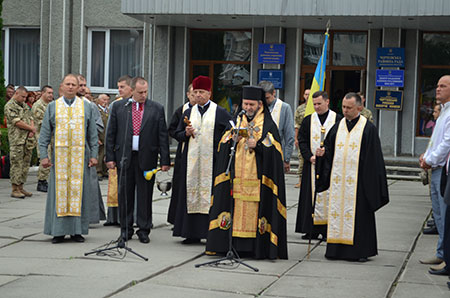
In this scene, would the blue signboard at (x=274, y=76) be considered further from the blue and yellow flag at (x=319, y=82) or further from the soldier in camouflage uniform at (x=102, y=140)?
the blue and yellow flag at (x=319, y=82)

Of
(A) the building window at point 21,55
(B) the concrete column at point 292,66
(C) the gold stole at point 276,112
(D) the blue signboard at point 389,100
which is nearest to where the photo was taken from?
(C) the gold stole at point 276,112

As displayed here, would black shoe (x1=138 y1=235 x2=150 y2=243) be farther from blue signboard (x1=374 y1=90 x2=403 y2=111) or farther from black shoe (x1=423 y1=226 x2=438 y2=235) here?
blue signboard (x1=374 y1=90 x2=403 y2=111)

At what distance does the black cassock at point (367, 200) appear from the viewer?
8.54 metres

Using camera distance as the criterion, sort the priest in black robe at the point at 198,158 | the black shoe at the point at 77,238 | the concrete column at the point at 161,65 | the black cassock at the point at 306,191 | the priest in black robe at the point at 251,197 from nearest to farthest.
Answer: the priest in black robe at the point at 251,197 → the black shoe at the point at 77,238 → the priest in black robe at the point at 198,158 → the black cassock at the point at 306,191 → the concrete column at the point at 161,65

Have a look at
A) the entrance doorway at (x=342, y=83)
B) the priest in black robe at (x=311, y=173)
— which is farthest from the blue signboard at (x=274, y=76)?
the priest in black robe at (x=311, y=173)

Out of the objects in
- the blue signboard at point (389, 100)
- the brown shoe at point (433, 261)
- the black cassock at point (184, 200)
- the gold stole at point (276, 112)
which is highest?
the blue signboard at point (389, 100)

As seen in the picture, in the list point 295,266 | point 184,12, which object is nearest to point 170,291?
point 295,266

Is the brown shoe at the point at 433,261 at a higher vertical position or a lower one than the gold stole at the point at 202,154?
lower

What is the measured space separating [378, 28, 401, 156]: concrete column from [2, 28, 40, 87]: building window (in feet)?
35.1

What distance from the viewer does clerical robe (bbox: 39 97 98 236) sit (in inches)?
360

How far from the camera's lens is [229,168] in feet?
27.0

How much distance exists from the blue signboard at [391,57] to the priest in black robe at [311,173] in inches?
427

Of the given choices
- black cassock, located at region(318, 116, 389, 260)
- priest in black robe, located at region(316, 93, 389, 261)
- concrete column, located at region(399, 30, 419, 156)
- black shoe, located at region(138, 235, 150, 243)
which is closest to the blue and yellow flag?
priest in black robe, located at region(316, 93, 389, 261)

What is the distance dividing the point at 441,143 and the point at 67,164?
14.2ft
